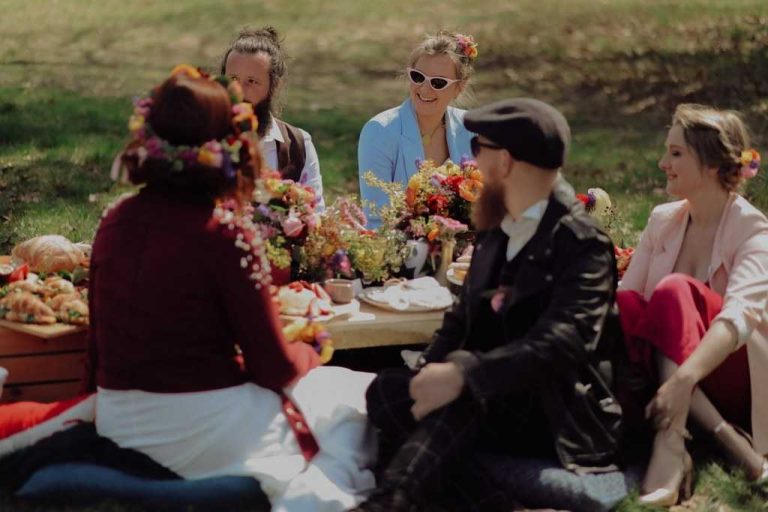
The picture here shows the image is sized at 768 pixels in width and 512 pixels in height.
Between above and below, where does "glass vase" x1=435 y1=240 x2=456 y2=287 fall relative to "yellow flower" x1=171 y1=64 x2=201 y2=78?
below

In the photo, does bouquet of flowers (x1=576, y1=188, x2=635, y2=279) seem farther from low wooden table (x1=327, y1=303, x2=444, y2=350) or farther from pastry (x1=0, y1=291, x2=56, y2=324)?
pastry (x1=0, y1=291, x2=56, y2=324)

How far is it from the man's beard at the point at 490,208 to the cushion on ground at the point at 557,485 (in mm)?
859

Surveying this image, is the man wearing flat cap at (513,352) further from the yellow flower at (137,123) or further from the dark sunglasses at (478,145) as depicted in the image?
the yellow flower at (137,123)

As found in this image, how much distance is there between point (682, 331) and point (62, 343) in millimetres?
2407

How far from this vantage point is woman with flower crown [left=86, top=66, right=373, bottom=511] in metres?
4.03

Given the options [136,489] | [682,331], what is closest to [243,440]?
[136,489]

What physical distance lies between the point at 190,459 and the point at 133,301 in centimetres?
58

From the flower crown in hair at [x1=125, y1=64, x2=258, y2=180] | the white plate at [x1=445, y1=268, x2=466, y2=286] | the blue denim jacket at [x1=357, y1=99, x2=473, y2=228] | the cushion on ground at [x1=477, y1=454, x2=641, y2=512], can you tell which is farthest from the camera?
the blue denim jacket at [x1=357, y1=99, x2=473, y2=228]

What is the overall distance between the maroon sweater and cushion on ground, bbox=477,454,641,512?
→ 894 millimetres

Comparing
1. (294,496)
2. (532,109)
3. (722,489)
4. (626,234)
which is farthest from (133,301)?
(626,234)

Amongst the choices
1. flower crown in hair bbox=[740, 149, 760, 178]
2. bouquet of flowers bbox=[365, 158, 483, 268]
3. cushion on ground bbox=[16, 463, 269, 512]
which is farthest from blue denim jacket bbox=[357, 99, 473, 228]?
cushion on ground bbox=[16, 463, 269, 512]

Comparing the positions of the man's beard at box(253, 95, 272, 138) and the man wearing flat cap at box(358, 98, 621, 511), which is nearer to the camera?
the man wearing flat cap at box(358, 98, 621, 511)

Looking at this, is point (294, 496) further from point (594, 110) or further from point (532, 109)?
point (594, 110)

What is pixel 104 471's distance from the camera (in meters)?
4.21
